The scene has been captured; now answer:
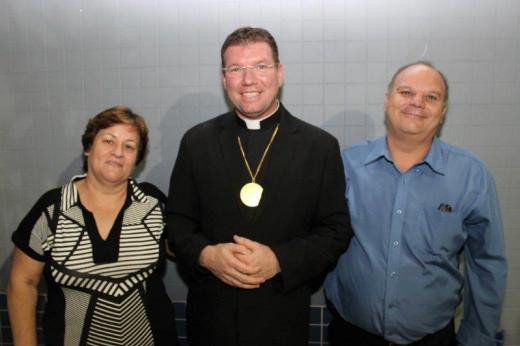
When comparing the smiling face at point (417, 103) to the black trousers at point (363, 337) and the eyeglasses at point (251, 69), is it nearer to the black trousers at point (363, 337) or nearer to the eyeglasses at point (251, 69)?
the eyeglasses at point (251, 69)

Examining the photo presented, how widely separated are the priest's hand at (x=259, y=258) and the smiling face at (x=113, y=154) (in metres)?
0.61

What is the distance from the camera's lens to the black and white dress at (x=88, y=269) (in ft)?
5.79

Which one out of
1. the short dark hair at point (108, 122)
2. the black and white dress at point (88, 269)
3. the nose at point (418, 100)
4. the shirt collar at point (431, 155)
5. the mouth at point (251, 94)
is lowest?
the black and white dress at point (88, 269)

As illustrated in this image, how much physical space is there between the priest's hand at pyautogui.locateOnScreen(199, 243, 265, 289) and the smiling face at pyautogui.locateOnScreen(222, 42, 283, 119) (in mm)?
574

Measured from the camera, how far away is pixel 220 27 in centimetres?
243

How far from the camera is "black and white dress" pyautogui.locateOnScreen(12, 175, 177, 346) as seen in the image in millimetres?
1765

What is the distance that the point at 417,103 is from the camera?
5.83ft

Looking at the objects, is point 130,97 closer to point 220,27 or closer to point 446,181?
point 220,27

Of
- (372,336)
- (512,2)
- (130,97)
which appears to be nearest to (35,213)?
(130,97)

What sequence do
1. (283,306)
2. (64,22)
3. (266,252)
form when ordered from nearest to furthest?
(266,252) < (283,306) < (64,22)

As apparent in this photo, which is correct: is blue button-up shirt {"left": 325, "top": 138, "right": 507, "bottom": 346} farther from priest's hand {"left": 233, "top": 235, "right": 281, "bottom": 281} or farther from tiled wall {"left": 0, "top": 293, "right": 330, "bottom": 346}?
tiled wall {"left": 0, "top": 293, "right": 330, "bottom": 346}

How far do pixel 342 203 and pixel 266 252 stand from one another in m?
0.41

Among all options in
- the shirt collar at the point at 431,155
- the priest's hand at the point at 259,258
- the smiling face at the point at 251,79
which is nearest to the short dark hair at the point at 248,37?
the smiling face at the point at 251,79

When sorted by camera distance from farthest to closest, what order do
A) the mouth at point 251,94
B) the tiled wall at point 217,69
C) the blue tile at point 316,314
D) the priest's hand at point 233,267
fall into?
the blue tile at point 316,314 → the tiled wall at point 217,69 → the mouth at point 251,94 → the priest's hand at point 233,267
